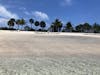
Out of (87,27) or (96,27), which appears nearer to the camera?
(87,27)

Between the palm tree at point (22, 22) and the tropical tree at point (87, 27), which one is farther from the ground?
the palm tree at point (22, 22)

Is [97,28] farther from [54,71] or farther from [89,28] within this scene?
[54,71]

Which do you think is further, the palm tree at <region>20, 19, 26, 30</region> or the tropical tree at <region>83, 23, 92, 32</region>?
the tropical tree at <region>83, 23, 92, 32</region>

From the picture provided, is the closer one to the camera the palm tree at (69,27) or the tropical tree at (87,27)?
the palm tree at (69,27)

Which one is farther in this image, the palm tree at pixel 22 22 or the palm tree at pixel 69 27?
the palm tree at pixel 69 27

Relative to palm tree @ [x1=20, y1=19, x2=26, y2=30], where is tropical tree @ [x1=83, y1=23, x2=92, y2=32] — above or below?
below

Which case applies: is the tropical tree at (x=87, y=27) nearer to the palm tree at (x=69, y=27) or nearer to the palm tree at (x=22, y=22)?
the palm tree at (x=69, y=27)

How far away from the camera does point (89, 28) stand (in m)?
105

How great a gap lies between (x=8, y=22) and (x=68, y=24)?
87.1 feet

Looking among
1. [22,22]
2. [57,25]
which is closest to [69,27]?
[57,25]

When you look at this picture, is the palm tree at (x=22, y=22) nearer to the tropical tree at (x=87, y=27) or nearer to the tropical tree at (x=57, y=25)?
the tropical tree at (x=57, y=25)

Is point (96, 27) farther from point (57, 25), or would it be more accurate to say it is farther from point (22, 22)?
point (22, 22)

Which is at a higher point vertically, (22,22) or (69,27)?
(22,22)

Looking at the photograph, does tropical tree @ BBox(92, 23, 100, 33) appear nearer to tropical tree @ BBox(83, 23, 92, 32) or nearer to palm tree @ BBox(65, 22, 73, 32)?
tropical tree @ BBox(83, 23, 92, 32)
